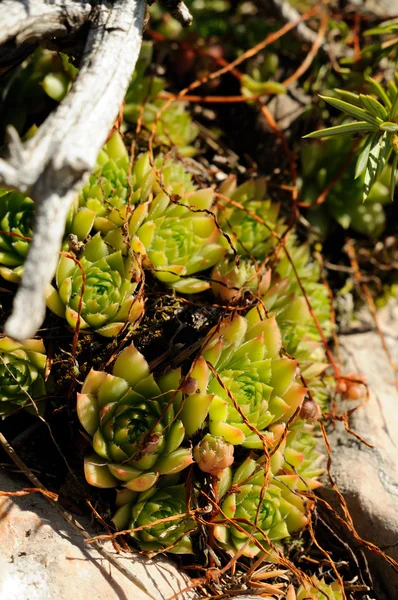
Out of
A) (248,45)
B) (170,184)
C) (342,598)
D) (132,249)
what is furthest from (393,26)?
(342,598)

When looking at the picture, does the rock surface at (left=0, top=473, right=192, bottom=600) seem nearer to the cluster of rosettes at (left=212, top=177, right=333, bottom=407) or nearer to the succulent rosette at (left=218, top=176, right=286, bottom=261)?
the cluster of rosettes at (left=212, top=177, right=333, bottom=407)

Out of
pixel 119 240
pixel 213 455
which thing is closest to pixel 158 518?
pixel 213 455

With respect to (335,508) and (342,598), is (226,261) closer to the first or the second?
(335,508)

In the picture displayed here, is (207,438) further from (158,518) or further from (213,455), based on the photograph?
(158,518)

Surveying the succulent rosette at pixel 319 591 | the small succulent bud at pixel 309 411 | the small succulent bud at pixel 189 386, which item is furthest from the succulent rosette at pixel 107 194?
the succulent rosette at pixel 319 591

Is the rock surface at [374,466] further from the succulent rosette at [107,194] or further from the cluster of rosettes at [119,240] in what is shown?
the succulent rosette at [107,194]

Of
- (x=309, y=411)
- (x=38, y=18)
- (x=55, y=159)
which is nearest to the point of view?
(x=55, y=159)
